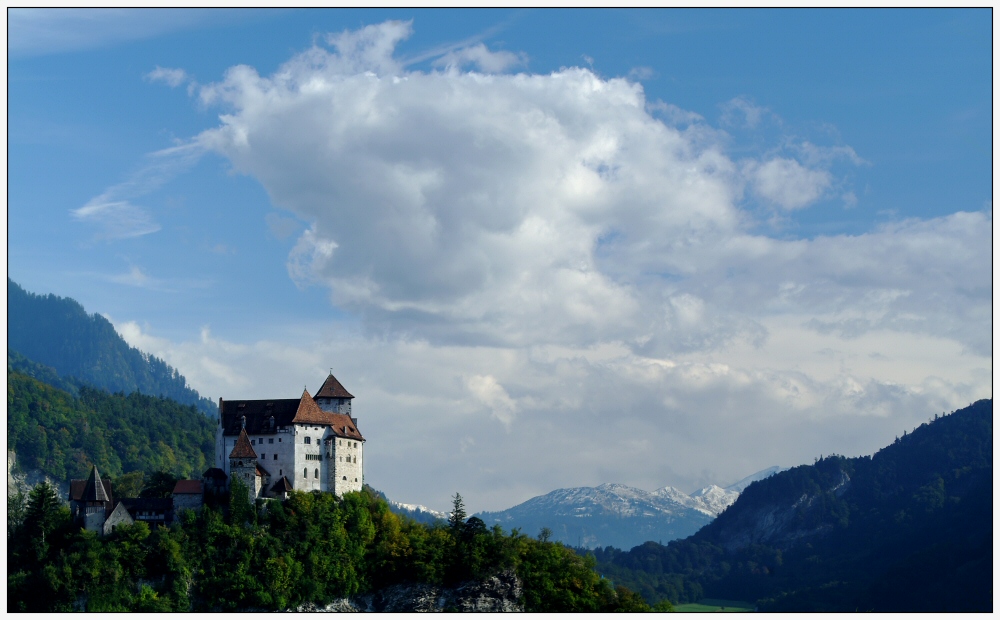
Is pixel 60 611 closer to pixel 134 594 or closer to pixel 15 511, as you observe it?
pixel 134 594

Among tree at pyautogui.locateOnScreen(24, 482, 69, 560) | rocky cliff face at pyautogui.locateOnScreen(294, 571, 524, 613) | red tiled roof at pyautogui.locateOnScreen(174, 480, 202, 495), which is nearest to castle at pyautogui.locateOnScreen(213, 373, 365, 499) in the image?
red tiled roof at pyautogui.locateOnScreen(174, 480, 202, 495)

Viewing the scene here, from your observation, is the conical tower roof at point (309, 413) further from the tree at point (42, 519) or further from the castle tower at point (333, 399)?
the tree at point (42, 519)

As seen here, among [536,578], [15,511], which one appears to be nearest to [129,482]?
[15,511]

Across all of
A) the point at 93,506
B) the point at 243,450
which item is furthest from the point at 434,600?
the point at 93,506

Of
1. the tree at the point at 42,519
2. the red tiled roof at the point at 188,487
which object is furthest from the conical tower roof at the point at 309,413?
the tree at the point at 42,519

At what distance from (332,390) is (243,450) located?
13.4 metres

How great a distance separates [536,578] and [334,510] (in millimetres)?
20234

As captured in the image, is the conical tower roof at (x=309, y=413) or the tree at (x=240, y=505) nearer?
the tree at (x=240, y=505)

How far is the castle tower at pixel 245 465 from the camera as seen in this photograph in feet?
367

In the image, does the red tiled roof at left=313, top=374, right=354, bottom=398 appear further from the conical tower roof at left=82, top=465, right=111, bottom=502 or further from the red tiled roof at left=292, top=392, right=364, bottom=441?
the conical tower roof at left=82, top=465, right=111, bottom=502

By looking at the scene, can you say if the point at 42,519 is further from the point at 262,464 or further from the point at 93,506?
the point at 262,464

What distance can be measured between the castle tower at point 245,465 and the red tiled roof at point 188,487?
3.05m

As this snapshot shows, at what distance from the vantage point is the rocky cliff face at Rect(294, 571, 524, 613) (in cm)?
11269

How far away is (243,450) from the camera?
112 m
